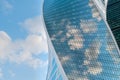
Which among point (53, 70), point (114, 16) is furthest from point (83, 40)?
point (53, 70)

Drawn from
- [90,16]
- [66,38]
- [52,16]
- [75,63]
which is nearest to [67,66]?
[75,63]

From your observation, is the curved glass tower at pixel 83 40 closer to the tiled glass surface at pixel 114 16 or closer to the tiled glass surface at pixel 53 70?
the tiled glass surface at pixel 114 16

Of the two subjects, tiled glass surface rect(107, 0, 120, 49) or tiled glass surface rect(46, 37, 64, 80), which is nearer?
tiled glass surface rect(107, 0, 120, 49)

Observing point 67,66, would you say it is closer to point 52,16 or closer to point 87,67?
point 87,67

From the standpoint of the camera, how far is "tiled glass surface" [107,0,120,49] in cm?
7856

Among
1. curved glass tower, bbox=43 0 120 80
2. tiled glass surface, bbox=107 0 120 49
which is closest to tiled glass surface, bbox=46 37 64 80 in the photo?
curved glass tower, bbox=43 0 120 80

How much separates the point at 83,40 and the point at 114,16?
41.8 feet

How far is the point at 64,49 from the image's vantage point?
8125cm

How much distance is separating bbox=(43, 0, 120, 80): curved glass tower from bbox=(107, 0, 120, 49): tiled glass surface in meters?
0.28

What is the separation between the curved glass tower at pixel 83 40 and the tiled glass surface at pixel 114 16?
0.28 meters

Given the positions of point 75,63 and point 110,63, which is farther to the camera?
point 75,63

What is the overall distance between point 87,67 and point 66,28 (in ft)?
52.5

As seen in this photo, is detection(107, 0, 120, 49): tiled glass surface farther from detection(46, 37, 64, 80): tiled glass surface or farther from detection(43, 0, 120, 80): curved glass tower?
detection(46, 37, 64, 80): tiled glass surface

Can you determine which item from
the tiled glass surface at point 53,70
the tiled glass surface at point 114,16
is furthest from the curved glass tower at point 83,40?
the tiled glass surface at point 53,70
